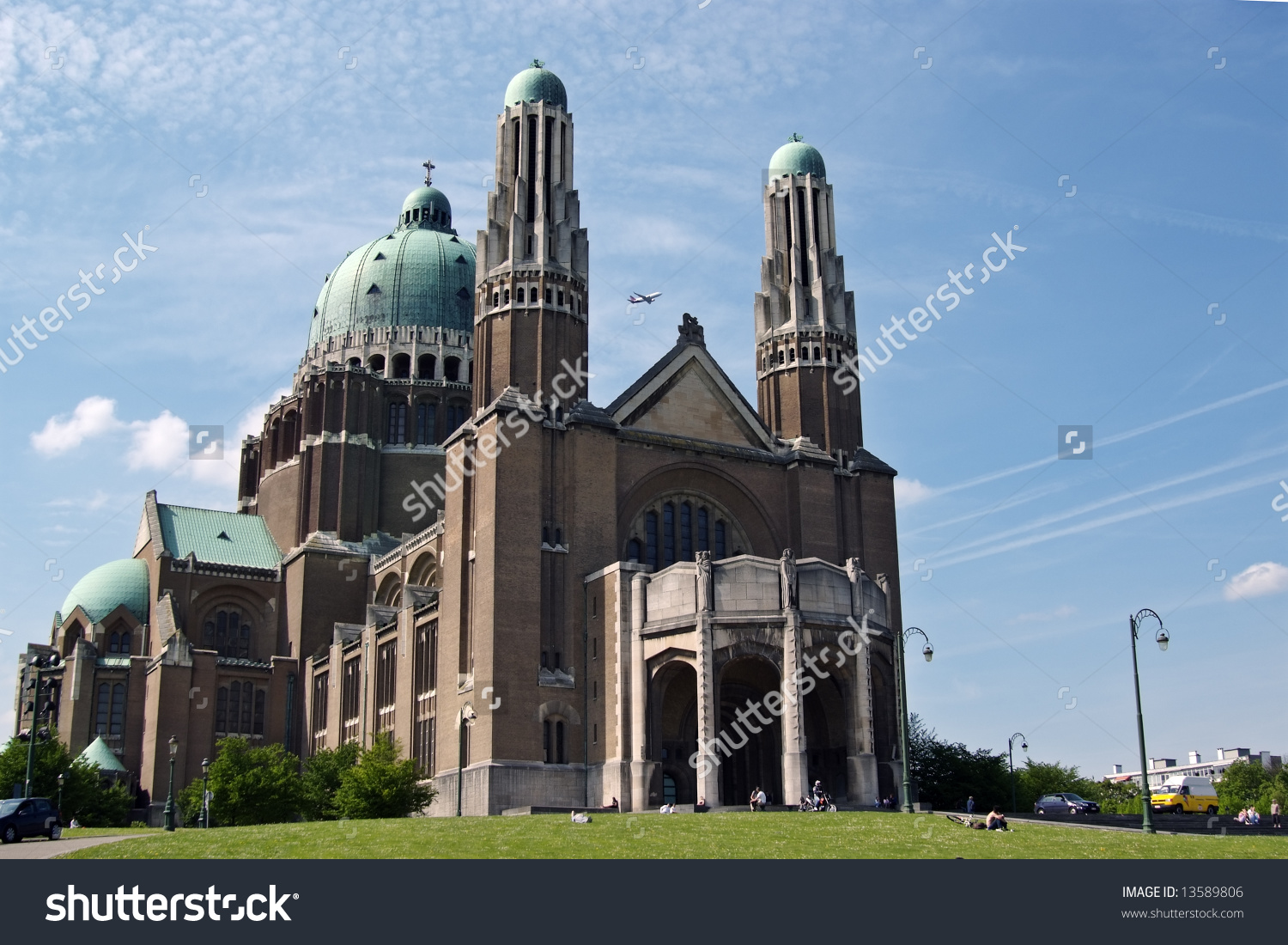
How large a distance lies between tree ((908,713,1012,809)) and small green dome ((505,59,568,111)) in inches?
1472

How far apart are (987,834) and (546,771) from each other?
22187mm

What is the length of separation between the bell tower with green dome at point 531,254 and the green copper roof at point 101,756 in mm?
28422

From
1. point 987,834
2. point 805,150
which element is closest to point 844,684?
point 987,834

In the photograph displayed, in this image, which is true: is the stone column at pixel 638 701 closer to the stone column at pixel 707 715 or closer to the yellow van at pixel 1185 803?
the stone column at pixel 707 715

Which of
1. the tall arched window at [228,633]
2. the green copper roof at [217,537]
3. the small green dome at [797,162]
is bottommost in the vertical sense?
the tall arched window at [228,633]

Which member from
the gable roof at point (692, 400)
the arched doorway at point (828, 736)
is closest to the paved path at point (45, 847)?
the arched doorway at point (828, 736)

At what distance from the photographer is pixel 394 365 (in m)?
86.3

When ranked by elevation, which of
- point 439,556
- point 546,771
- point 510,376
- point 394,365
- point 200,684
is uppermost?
point 394,365

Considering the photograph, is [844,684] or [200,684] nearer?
[844,684]

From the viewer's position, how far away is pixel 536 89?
210 feet

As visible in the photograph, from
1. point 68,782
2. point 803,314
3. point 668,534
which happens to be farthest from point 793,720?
point 68,782

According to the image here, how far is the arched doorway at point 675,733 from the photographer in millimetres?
53219

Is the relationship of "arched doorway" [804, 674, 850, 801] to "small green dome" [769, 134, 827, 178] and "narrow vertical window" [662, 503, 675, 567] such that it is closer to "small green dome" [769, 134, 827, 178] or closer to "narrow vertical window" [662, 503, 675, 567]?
"narrow vertical window" [662, 503, 675, 567]
